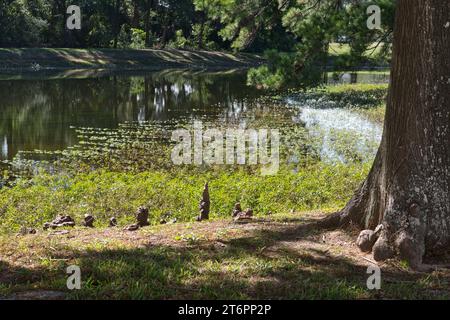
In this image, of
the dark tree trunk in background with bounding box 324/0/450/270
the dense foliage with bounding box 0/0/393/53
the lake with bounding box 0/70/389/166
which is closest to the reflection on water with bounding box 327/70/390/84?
the lake with bounding box 0/70/389/166

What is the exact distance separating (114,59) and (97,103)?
25.1m

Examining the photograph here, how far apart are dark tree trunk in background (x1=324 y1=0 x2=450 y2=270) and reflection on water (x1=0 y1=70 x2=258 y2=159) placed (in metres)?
12.8

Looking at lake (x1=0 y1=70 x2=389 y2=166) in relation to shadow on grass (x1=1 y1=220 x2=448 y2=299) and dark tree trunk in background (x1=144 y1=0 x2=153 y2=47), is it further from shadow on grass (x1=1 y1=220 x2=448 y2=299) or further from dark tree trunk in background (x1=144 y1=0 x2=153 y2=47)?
dark tree trunk in background (x1=144 y1=0 x2=153 y2=47)

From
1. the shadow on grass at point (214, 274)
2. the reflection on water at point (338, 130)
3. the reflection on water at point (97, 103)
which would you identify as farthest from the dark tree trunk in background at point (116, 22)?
the shadow on grass at point (214, 274)

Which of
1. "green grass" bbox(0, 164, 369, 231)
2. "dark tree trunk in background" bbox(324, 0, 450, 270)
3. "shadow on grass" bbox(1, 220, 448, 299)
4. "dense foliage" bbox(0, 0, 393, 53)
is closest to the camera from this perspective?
"shadow on grass" bbox(1, 220, 448, 299)

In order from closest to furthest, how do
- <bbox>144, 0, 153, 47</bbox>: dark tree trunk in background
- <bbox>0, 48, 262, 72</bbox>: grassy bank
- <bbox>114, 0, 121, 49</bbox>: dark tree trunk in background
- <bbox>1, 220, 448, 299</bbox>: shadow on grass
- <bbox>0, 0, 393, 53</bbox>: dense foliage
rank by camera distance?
1. <bbox>1, 220, 448, 299</bbox>: shadow on grass
2. <bbox>0, 48, 262, 72</bbox>: grassy bank
3. <bbox>0, 0, 393, 53</bbox>: dense foliage
4. <bbox>114, 0, 121, 49</bbox>: dark tree trunk in background
5. <bbox>144, 0, 153, 47</bbox>: dark tree trunk in background

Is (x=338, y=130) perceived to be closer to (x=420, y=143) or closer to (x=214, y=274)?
(x=420, y=143)

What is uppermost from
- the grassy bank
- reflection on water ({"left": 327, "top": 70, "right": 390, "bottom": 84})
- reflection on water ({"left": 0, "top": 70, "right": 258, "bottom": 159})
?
the grassy bank

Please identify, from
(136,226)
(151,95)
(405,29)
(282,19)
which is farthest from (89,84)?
(405,29)

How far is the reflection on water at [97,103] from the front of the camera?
19.6m

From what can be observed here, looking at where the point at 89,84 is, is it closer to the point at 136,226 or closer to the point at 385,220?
the point at 136,226

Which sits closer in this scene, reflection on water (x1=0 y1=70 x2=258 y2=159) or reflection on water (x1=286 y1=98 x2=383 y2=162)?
reflection on water (x1=286 y1=98 x2=383 y2=162)

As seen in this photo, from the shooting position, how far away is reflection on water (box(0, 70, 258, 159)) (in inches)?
771

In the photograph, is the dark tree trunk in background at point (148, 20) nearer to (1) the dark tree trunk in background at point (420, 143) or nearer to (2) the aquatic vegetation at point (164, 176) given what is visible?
(2) the aquatic vegetation at point (164, 176)
